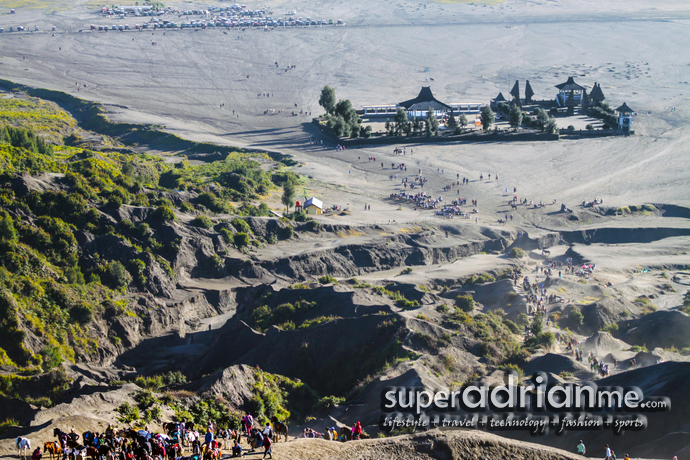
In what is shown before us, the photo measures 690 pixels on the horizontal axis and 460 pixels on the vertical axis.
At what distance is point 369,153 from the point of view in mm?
86688

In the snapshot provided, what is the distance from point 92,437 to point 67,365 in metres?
17.1

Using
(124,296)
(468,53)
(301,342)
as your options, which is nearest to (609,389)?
(301,342)

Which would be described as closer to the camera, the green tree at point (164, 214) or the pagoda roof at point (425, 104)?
the green tree at point (164, 214)

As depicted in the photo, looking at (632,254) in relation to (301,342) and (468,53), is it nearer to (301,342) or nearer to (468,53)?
(301,342)

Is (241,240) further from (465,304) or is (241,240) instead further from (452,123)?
(452,123)

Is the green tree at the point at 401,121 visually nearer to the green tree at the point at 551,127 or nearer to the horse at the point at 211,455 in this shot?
the green tree at the point at 551,127

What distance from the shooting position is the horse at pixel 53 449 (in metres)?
18.8

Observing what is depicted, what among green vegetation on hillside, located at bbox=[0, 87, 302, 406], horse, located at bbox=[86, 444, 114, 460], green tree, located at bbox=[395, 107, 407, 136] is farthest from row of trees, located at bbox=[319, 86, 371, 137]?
horse, located at bbox=[86, 444, 114, 460]

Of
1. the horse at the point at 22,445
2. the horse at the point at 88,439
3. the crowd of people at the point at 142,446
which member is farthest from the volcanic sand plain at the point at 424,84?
the horse at the point at 22,445

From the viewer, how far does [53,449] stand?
1877 cm

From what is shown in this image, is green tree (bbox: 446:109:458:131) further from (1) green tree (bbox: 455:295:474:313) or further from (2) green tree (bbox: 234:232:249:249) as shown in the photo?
(1) green tree (bbox: 455:295:474:313)

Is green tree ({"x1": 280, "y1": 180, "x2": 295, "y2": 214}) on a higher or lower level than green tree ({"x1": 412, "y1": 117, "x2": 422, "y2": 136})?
lower

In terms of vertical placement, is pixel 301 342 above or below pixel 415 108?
below

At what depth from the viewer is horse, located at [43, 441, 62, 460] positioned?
61.6 ft
